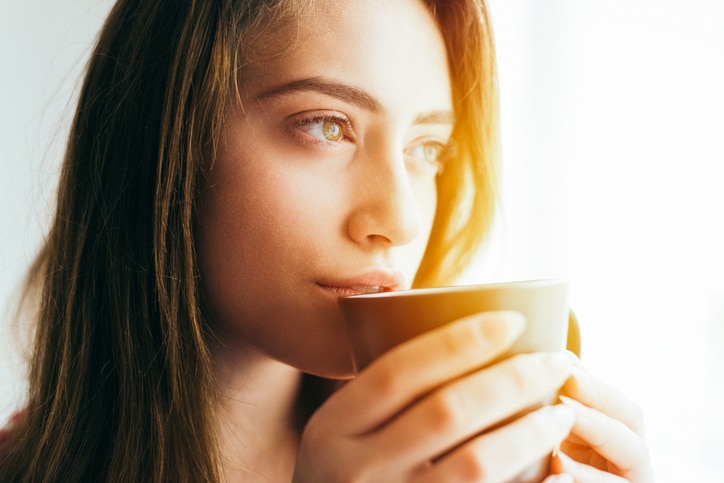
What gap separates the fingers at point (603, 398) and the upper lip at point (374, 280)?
0.21 metres

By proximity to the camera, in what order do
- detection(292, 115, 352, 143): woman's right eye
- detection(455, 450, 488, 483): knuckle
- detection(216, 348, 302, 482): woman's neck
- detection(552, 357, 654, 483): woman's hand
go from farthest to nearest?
detection(216, 348, 302, 482): woman's neck
detection(292, 115, 352, 143): woman's right eye
detection(552, 357, 654, 483): woman's hand
detection(455, 450, 488, 483): knuckle

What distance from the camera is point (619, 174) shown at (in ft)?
4.55

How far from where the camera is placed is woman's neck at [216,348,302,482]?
34.5 inches

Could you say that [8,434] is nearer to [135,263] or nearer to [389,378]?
[135,263]

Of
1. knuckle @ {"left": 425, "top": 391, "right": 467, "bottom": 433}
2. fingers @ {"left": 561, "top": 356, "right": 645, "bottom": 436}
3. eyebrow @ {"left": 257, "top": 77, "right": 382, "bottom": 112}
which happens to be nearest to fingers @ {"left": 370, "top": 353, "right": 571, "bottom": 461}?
knuckle @ {"left": 425, "top": 391, "right": 467, "bottom": 433}

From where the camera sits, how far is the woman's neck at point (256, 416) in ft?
2.88

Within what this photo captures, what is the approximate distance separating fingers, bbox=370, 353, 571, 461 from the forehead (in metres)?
0.33

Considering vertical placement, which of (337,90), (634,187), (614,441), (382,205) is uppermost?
(634,187)

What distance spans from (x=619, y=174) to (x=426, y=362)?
1020mm

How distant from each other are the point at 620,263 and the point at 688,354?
0.73 ft

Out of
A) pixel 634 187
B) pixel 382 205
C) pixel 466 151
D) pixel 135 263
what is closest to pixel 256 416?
pixel 135 263

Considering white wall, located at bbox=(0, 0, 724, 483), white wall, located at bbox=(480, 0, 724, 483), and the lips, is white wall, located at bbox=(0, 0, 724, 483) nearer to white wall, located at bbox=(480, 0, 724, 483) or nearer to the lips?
white wall, located at bbox=(480, 0, 724, 483)

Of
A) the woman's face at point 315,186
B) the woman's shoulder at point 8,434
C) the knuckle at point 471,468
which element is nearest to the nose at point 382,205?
the woman's face at point 315,186

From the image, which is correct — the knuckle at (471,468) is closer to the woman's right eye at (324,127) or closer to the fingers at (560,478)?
the fingers at (560,478)
